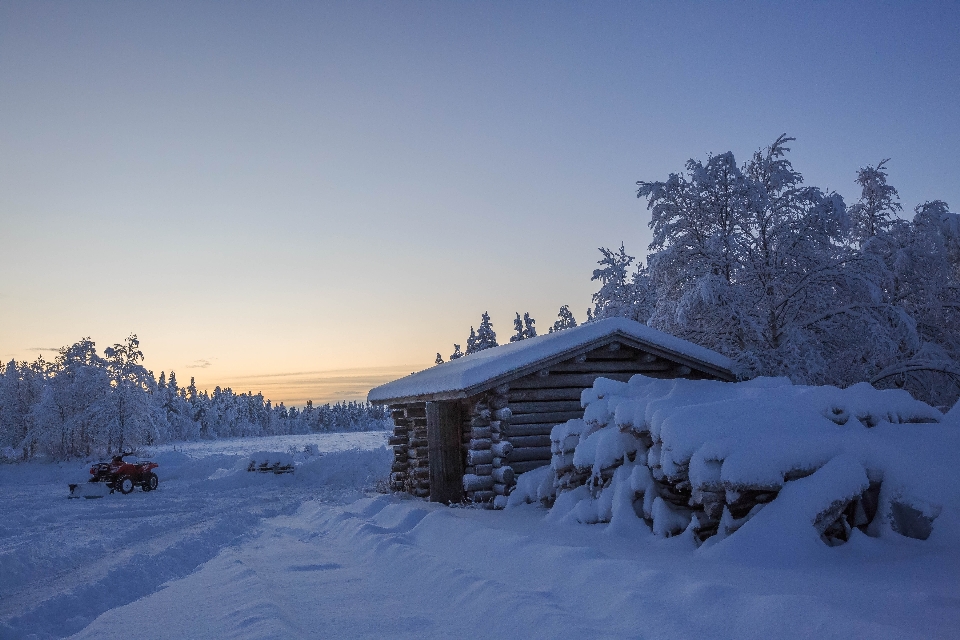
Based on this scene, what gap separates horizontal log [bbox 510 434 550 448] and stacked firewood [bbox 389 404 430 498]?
416cm

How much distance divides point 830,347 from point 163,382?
436ft

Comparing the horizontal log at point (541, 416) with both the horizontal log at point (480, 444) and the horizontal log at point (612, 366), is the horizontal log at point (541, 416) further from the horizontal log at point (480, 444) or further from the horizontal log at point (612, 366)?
the horizontal log at point (612, 366)

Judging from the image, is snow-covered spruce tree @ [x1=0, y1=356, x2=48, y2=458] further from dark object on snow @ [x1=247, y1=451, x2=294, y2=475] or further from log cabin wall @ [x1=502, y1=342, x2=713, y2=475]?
log cabin wall @ [x1=502, y1=342, x2=713, y2=475]

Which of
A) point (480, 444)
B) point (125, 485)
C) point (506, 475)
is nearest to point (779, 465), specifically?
point (506, 475)

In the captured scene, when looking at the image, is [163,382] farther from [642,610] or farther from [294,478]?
[642,610]

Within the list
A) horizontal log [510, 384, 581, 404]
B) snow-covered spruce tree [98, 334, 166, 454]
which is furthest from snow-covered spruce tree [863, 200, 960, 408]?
snow-covered spruce tree [98, 334, 166, 454]

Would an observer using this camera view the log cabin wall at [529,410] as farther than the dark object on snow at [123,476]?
No

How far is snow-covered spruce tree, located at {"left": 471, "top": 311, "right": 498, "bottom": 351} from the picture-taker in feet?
168

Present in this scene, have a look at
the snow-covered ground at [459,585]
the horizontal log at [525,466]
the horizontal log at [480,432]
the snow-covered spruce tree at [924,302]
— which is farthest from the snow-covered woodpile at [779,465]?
the snow-covered spruce tree at [924,302]

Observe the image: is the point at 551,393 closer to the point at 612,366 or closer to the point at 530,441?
the point at 530,441

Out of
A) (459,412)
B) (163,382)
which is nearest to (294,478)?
(459,412)

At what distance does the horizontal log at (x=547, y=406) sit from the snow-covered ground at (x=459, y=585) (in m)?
3.05

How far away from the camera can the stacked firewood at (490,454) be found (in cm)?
1234

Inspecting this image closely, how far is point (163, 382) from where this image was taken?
125250mm
